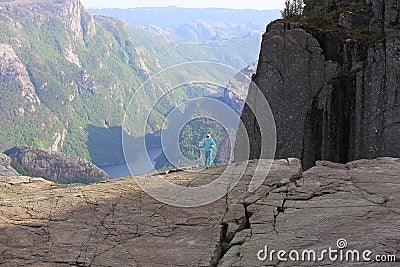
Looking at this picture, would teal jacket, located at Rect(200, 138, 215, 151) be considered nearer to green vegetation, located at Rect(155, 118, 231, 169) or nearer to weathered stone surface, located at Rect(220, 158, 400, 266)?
green vegetation, located at Rect(155, 118, 231, 169)

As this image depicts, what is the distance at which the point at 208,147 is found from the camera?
25141 millimetres

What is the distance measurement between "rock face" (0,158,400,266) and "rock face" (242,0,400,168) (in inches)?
461

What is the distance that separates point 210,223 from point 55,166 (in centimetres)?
18184

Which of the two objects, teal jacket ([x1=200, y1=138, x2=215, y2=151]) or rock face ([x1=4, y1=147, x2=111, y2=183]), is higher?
teal jacket ([x1=200, y1=138, x2=215, y2=151])

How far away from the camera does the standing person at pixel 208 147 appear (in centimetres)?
2464

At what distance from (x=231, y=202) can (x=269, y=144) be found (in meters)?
18.7

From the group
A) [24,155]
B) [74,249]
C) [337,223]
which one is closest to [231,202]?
[337,223]

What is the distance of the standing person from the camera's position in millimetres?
24644

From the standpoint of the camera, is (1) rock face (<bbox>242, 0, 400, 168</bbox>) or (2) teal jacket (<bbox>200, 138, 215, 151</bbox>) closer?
(2) teal jacket (<bbox>200, 138, 215, 151</bbox>)

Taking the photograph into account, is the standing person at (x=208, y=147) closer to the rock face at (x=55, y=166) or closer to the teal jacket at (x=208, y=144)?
the teal jacket at (x=208, y=144)

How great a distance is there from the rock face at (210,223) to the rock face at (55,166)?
156896mm

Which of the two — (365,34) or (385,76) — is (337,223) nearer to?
(385,76)

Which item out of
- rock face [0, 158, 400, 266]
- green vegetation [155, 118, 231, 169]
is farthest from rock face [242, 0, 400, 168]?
rock face [0, 158, 400, 266]

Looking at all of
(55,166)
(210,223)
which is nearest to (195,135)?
(210,223)
